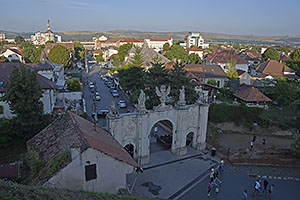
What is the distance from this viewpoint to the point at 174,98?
32094 millimetres

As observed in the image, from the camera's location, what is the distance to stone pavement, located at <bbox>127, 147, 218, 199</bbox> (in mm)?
18875

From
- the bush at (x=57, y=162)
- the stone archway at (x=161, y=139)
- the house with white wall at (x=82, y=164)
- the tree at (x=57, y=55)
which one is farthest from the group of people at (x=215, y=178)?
the tree at (x=57, y=55)

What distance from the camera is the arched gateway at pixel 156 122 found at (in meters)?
20.1

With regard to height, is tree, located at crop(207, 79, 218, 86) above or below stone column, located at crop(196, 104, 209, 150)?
above

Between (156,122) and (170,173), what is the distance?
15.6 feet

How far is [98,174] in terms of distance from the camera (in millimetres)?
12656

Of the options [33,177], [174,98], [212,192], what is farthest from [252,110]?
[33,177]


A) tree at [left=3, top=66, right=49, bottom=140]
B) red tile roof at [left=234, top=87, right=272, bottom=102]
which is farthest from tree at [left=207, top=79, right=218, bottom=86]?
tree at [left=3, top=66, right=49, bottom=140]

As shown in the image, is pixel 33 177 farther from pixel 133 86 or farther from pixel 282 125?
pixel 282 125

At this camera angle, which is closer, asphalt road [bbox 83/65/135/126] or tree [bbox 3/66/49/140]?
tree [bbox 3/66/49/140]

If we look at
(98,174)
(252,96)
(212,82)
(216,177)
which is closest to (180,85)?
(252,96)

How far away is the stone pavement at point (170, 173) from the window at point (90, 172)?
680 cm

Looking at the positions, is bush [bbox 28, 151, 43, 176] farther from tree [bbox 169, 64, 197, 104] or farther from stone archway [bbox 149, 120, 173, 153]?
tree [bbox 169, 64, 197, 104]

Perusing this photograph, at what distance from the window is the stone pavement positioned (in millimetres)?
6795
